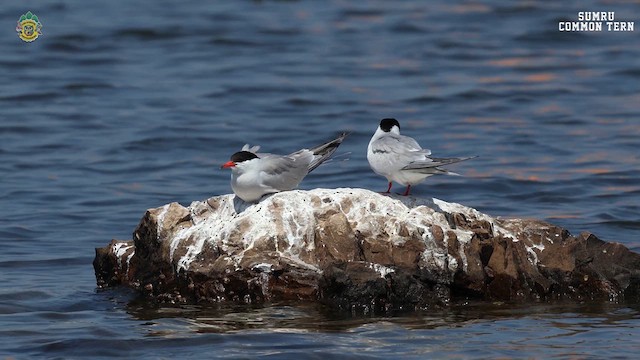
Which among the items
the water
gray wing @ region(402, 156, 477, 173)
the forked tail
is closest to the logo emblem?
the water

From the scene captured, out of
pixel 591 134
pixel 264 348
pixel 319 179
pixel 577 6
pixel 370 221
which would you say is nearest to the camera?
pixel 264 348

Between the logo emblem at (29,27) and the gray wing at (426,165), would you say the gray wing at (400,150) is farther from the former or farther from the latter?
the logo emblem at (29,27)

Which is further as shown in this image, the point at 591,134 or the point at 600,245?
the point at 591,134

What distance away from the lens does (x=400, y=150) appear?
8.30 m

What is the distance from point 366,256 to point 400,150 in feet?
2.43

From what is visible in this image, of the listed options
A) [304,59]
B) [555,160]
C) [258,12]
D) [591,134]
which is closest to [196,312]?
[555,160]

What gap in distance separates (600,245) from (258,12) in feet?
53.4

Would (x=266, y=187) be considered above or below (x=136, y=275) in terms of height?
above

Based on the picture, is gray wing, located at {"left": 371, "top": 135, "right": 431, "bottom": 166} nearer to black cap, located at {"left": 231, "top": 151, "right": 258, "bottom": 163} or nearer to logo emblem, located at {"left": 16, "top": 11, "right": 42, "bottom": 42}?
black cap, located at {"left": 231, "top": 151, "right": 258, "bottom": 163}

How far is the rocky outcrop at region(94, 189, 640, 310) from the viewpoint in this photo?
8.32 metres

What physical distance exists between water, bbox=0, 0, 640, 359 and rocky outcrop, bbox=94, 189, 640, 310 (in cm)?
18

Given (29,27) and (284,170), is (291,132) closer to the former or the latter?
(284,170)

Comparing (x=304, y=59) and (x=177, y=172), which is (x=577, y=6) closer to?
(x=304, y=59)

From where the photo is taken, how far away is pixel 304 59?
69.1ft
